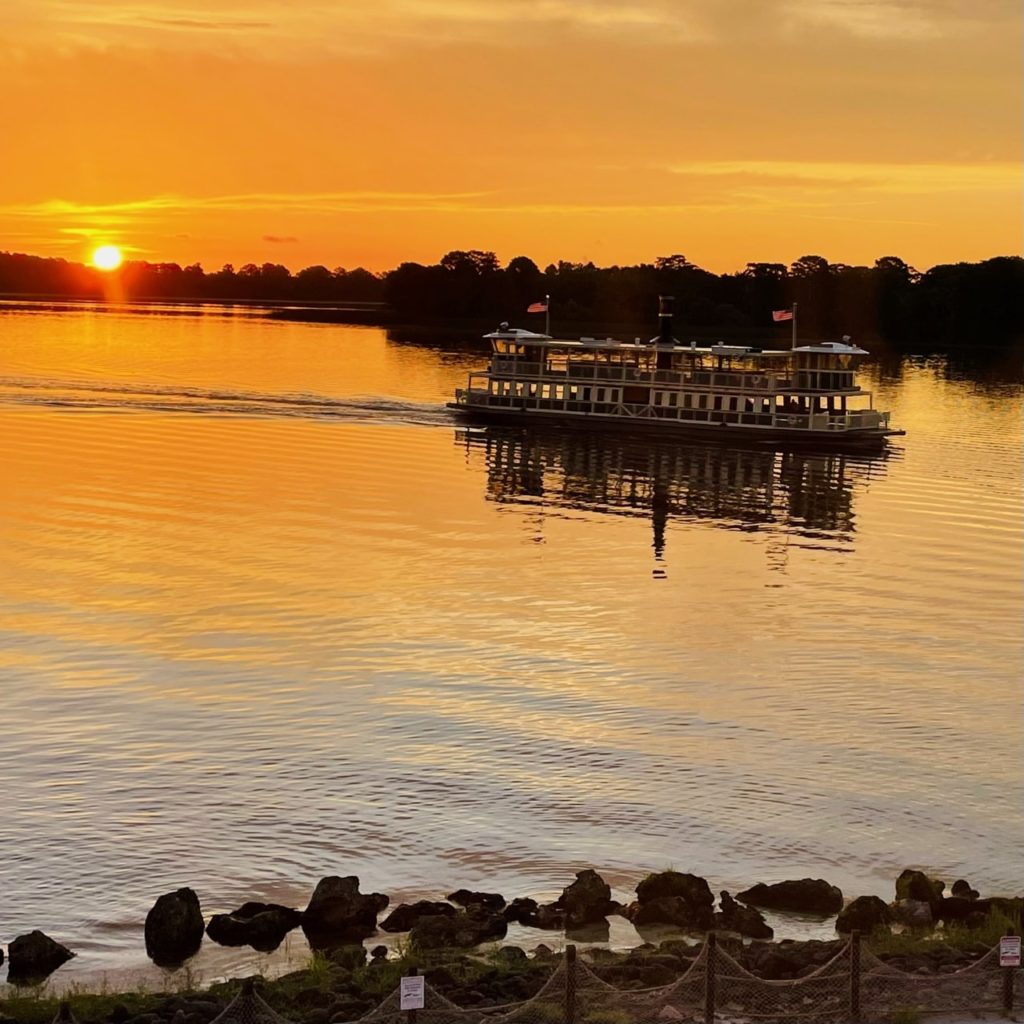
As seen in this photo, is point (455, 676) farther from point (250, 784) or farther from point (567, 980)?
point (567, 980)

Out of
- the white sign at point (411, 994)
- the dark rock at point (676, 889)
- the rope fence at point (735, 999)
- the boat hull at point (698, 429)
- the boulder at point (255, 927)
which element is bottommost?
the boulder at point (255, 927)

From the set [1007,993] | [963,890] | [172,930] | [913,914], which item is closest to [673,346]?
[963,890]

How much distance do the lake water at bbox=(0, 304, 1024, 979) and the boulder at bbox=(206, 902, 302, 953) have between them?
61cm

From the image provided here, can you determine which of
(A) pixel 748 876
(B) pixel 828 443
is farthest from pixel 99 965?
(B) pixel 828 443

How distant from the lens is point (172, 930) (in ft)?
98.7

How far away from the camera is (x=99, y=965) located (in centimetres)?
2972

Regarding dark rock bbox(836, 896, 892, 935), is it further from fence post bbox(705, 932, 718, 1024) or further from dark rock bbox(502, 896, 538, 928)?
fence post bbox(705, 932, 718, 1024)

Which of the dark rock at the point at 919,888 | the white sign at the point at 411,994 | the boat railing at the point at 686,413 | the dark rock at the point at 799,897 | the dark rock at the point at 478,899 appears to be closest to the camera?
the white sign at the point at 411,994

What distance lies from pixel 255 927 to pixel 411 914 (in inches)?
122

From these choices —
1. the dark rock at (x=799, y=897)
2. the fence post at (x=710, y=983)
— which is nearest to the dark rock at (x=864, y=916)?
the dark rock at (x=799, y=897)

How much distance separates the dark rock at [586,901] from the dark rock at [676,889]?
767 millimetres

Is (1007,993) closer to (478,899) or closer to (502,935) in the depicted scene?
(502,935)

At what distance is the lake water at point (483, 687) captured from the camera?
36219 mm

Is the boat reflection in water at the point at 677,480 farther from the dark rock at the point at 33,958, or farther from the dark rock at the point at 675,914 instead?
the dark rock at the point at 33,958
